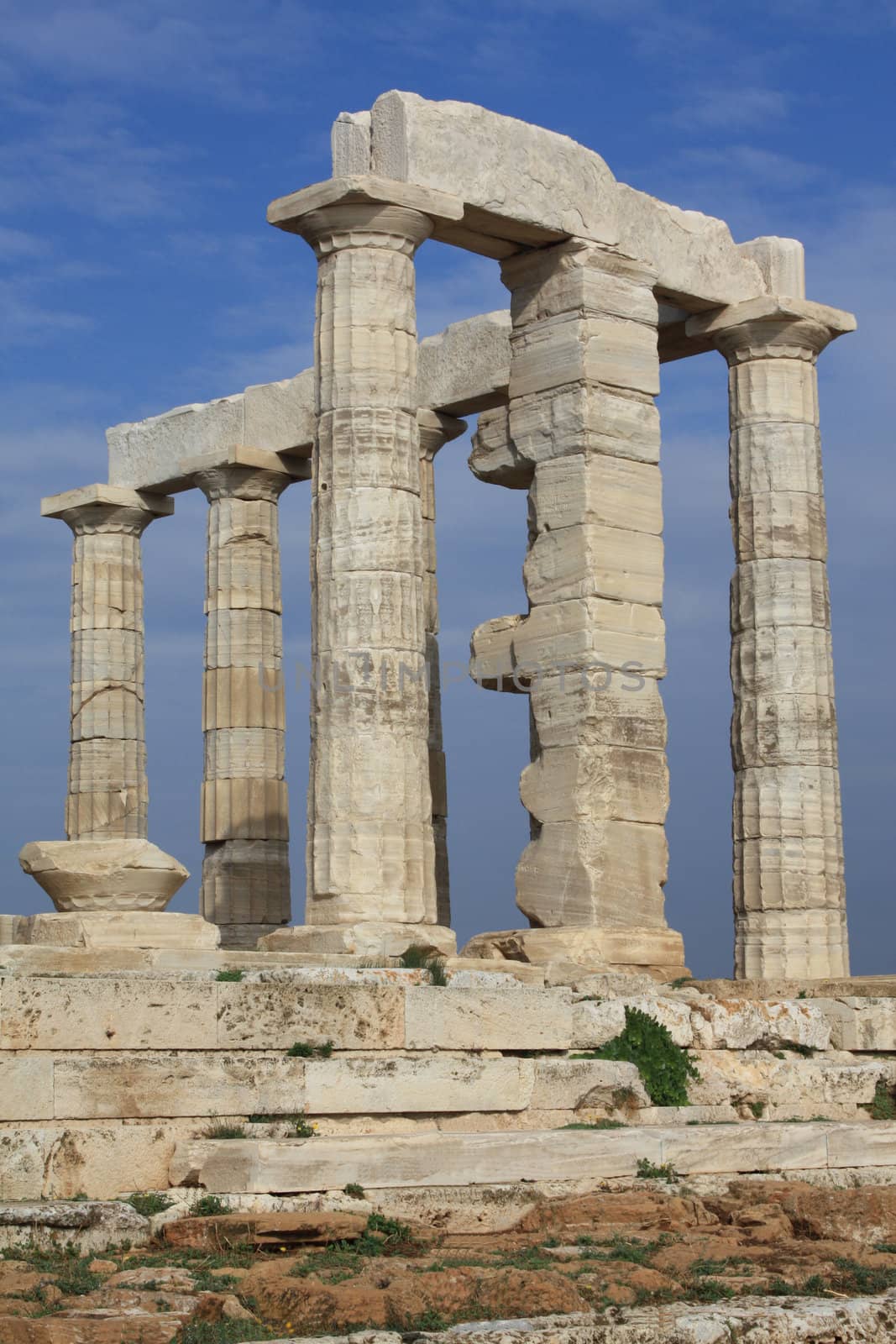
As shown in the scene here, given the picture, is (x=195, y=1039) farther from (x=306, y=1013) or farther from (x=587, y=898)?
(x=587, y=898)

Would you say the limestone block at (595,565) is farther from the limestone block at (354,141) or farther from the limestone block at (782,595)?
the limestone block at (354,141)

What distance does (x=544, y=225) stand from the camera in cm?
→ 2180

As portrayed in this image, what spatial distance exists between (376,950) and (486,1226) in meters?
7.13

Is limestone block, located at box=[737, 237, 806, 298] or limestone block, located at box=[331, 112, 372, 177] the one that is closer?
limestone block, located at box=[331, 112, 372, 177]

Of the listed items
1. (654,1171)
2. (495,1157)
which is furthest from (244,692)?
(495,1157)

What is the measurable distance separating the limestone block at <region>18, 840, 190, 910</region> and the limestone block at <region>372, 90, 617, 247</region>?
25.1 feet

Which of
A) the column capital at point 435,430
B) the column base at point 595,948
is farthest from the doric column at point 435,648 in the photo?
the column base at point 595,948

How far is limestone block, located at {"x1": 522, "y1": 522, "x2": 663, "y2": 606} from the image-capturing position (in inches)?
849

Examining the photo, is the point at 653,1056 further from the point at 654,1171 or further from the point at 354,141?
the point at 354,141

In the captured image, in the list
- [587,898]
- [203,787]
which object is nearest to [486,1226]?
[587,898]

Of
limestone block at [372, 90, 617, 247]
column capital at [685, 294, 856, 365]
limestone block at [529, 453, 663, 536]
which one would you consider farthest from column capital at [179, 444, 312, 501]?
limestone block at [372, 90, 617, 247]

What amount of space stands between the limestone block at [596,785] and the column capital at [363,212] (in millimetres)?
5472

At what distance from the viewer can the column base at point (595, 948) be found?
2053 centimetres

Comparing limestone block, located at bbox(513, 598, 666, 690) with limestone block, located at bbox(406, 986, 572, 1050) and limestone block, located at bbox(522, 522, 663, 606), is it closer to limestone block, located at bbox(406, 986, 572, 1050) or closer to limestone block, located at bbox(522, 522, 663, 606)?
limestone block, located at bbox(522, 522, 663, 606)
